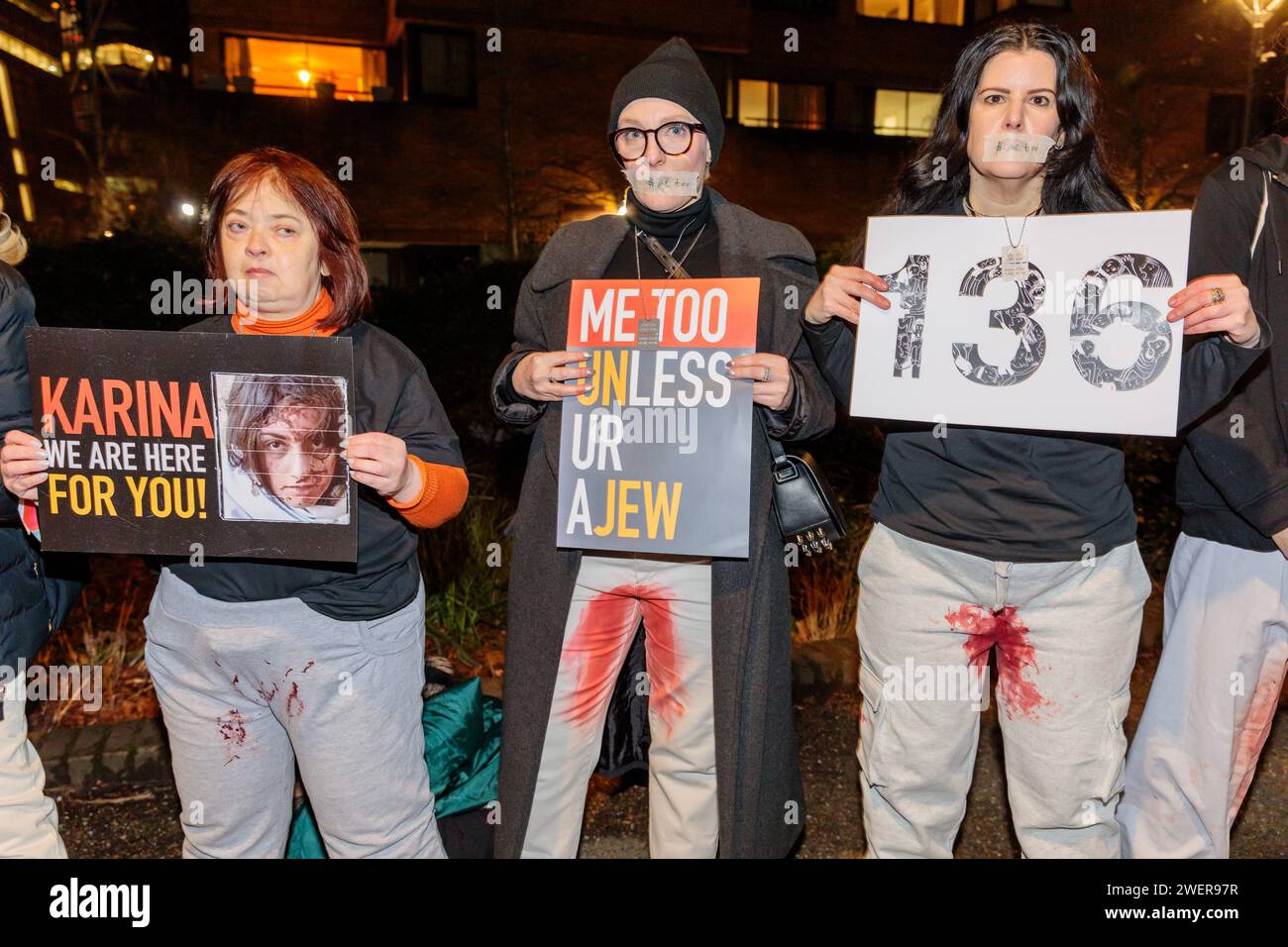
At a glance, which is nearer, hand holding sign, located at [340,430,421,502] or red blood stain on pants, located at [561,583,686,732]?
hand holding sign, located at [340,430,421,502]

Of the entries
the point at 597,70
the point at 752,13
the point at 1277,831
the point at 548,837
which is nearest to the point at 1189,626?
the point at 1277,831

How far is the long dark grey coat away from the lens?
2.47 m

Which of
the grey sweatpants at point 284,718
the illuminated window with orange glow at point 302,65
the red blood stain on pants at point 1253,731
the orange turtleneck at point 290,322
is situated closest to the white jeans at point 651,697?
the grey sweatpants at point 284,718

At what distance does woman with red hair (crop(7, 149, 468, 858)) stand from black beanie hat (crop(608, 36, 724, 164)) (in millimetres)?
792

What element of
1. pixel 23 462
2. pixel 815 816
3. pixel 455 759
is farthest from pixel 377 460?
pixel 815 816

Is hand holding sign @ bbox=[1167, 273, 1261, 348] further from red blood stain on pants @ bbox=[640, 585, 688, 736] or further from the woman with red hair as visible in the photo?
the woman with red hair

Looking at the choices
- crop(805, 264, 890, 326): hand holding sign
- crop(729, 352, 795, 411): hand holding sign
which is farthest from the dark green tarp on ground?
crop(805, 264, 890, 326): hand holding sign

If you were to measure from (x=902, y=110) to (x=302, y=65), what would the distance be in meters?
11.5

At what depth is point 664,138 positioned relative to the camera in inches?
96.1

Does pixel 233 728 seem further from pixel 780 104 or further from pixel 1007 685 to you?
pixel 780 104

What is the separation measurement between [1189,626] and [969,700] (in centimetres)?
69

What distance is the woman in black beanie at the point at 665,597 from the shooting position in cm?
246

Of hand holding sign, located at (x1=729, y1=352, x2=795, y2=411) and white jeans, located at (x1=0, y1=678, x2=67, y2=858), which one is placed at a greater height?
hand holding sign, located at (x1=729, y1=352, x2=795, y2=411)

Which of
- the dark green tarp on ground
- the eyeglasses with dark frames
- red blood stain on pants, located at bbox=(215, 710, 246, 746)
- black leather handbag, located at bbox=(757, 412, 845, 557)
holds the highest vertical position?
the eyeglasses with dark frames
